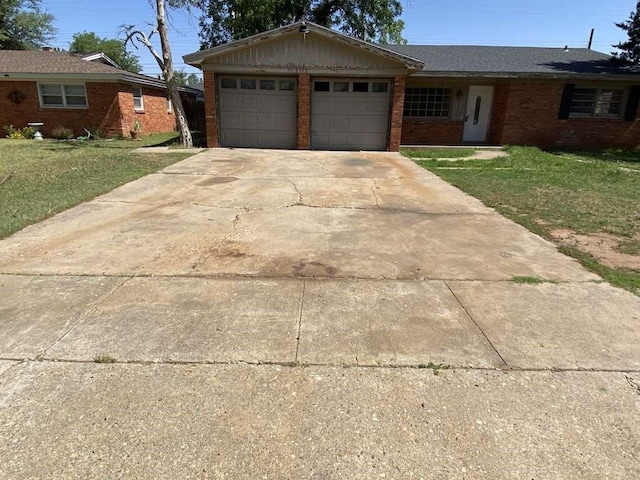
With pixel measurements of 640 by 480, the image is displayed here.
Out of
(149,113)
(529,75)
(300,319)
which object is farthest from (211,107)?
(300,319)

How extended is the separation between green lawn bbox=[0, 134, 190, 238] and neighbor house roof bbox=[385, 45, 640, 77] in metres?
10.6

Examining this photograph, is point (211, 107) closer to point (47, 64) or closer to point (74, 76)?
point (74, 76)

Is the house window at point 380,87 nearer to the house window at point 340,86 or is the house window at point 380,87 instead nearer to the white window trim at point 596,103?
the house window at point 340,86

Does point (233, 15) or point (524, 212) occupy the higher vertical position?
point (233, 15)

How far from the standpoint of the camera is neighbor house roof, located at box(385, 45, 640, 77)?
15.6m

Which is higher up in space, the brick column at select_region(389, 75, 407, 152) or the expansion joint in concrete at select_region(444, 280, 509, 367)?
the brick column at select_region(389, 75, 407, 152)

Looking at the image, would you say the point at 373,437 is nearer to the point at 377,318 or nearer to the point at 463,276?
the point at 377,318

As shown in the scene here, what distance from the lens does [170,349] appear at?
2896 mm

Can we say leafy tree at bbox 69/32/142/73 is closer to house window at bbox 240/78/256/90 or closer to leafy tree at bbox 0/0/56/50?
leafy tree at bbox 0/0/56/50

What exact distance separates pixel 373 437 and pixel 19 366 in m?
2.26

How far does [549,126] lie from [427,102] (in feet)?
15.9

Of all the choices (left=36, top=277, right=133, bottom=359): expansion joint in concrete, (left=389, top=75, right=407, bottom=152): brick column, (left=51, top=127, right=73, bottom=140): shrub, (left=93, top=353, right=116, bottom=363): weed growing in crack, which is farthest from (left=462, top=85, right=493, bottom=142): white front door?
(left=93, top=353, right=116, bottom=363): weed growing in crack

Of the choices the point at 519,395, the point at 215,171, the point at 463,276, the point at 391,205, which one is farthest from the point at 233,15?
the point at 519,395

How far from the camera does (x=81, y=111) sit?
18.5 m
